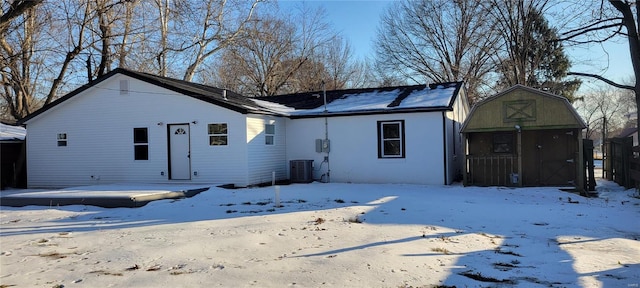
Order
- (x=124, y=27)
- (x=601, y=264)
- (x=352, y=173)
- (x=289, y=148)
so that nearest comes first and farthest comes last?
(x=601, y=264) → (x=352, y=173) → (x=289, y=148) → (x=124, y=27)

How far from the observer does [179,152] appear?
625 inches

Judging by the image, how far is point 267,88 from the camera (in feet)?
121

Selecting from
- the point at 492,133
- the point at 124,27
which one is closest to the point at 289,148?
the point at 492,133

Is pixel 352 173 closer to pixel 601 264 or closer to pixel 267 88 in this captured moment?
pixel 601 264

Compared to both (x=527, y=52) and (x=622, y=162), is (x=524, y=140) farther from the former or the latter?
(x=527, y=52)

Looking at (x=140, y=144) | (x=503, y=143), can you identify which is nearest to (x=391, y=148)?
(x=503, y=143)

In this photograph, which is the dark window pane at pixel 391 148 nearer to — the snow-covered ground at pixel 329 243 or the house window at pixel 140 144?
the snow-covered ground at pixel 329 243

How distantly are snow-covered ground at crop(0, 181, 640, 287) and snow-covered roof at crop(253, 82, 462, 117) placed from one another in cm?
471

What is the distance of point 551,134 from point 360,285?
1313cm

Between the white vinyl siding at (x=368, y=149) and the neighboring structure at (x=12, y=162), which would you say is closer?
the white vinyl siding at (x=368, y=149)

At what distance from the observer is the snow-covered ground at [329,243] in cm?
497

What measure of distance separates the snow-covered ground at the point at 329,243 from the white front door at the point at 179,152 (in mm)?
4186

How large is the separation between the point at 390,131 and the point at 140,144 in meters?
8.87

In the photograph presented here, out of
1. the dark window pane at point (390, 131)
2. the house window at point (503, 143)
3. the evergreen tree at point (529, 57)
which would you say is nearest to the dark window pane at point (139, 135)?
the dark window pane at point (390, 131)
